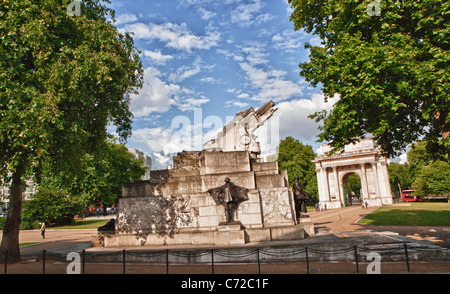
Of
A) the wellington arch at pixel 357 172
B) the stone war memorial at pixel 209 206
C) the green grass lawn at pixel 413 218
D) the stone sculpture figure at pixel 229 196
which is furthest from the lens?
the wellington arch at pixel 357 172

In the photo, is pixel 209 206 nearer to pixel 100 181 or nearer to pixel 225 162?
pixel 225 162

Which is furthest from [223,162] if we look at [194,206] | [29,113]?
[29,113]

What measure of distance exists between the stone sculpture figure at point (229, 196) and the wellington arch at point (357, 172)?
4888cm

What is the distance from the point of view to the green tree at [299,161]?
202 ft

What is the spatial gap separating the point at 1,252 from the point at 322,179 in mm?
58149

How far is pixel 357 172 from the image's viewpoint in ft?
198

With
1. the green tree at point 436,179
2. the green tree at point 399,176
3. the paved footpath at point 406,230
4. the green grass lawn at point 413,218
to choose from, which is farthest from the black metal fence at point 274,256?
the green tree at point 399,176

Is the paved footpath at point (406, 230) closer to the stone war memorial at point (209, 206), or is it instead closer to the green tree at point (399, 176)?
the stone war memorial at point (209, 206)

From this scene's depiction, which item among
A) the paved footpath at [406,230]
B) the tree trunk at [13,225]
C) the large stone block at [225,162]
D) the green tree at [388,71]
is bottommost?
the paved footpath at [406,230]

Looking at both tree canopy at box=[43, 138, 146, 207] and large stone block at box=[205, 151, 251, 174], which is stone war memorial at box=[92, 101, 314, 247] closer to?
large stone block at box=[205, 151, 251, 174]

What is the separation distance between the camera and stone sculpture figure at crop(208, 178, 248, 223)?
11891 millimetres

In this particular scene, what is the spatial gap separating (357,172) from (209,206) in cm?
5623

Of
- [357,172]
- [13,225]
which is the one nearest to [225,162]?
[13,225]

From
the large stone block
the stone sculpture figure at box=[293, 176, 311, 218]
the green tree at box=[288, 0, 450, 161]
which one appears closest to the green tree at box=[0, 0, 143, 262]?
the large stone block
